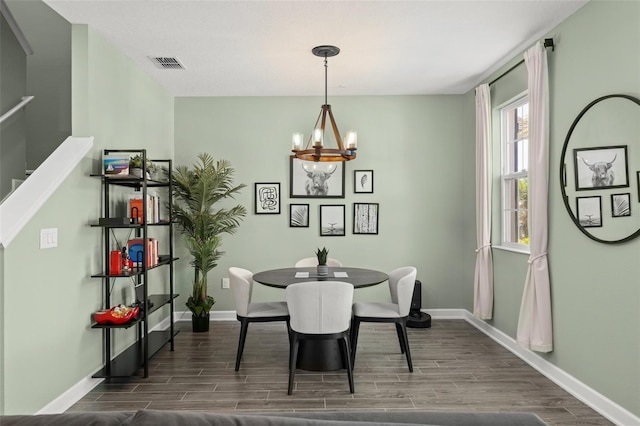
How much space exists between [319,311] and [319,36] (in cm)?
227

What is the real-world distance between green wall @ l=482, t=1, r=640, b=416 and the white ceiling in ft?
1.10

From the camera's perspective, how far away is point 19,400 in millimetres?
2467

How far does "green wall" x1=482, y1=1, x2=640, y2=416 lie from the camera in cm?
257

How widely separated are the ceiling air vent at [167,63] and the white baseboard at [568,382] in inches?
166

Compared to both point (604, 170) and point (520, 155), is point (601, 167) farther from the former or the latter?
point (520, 155)

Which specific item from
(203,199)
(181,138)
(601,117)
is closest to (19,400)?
(203,199)

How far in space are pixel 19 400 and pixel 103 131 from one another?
2.10m

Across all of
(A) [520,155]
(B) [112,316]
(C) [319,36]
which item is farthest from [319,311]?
(A) [520,155]

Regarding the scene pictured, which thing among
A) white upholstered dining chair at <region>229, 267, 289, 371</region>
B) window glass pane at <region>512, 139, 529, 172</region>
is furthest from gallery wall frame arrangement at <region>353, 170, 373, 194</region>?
white upholstered dining chair at <region>229, 267, 289, 371</region>

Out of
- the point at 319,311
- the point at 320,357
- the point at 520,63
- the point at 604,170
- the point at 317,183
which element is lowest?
the point at 320,357

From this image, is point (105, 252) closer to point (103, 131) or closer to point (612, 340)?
point (103, 131)

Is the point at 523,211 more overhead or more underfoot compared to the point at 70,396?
more overhead

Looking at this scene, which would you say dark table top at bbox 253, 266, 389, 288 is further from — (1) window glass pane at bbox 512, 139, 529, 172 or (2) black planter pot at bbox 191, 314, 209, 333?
(1) window glass pane at bbox 512, 139, 529, 172

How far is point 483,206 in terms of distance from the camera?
4539 mm
